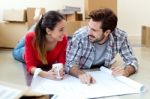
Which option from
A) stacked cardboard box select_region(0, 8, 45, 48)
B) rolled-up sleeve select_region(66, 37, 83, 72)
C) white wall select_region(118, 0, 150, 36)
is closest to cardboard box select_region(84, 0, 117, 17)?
stacked cardboard box select_region(0, 8, 45, 48)

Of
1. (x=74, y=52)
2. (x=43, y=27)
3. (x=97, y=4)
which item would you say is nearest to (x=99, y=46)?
(x=74, y=52)

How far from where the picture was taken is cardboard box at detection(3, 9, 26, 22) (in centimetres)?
331

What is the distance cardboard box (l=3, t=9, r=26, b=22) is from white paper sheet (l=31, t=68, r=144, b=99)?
1.73 meters

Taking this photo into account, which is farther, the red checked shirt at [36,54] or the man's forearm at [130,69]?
the red checked shirt at [36,54]

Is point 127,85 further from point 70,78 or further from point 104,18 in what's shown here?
point 104,18

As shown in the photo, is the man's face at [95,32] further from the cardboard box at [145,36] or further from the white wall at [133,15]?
the white wall at [133,15]

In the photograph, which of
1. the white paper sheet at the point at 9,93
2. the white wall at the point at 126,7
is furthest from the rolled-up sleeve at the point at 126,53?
the white wall at the point at 126,7

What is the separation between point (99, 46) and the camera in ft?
6.47

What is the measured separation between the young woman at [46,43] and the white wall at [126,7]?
1.68 meters

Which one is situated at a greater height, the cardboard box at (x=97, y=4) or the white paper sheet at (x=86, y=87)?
the cardboard box at (x=97, y=4)

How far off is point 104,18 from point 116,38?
0.71 feet

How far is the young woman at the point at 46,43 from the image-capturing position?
192cm

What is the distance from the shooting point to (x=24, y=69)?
234 centimetres

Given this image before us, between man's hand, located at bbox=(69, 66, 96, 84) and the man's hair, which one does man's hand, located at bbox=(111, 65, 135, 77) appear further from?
the man's hair
